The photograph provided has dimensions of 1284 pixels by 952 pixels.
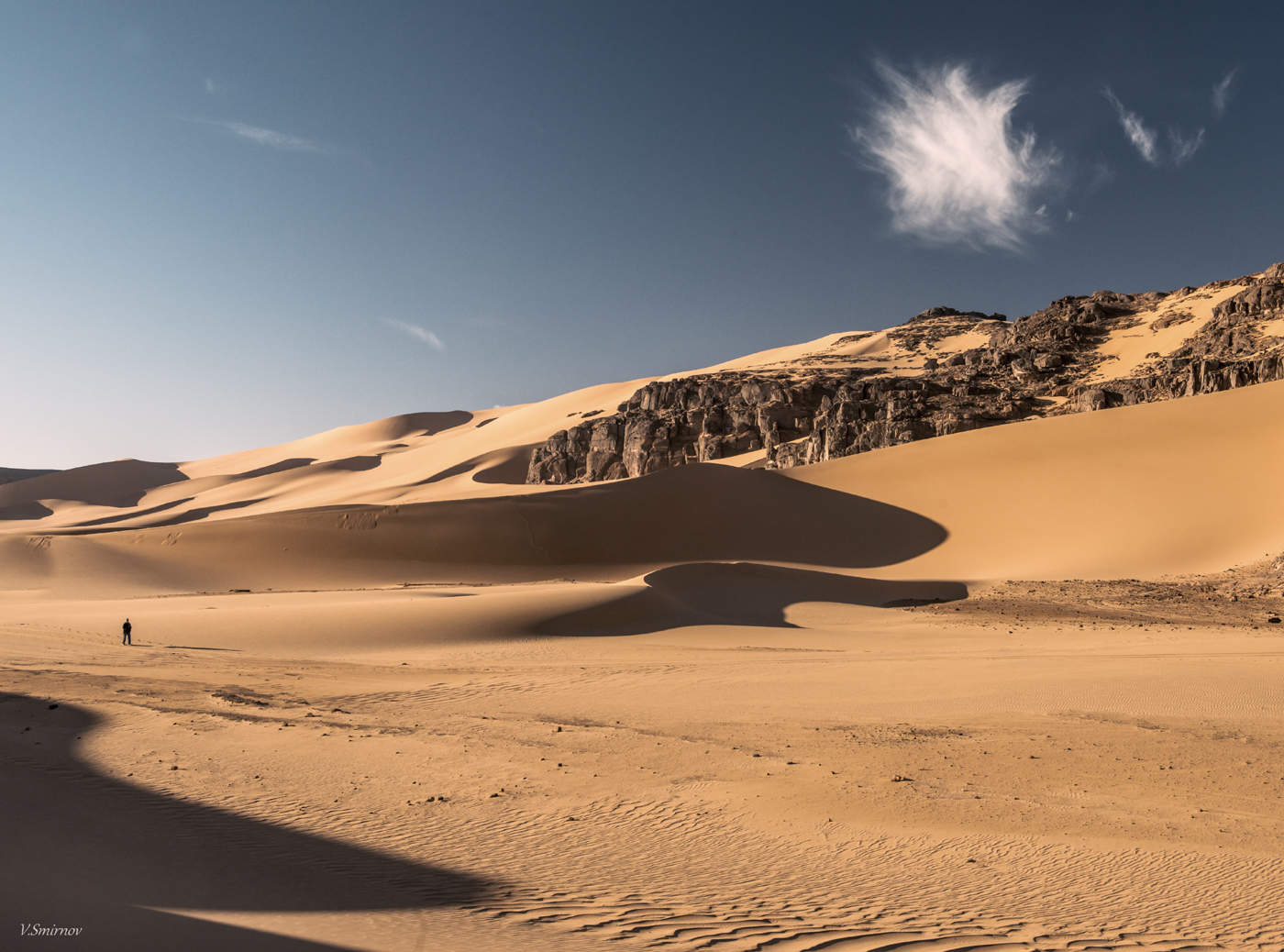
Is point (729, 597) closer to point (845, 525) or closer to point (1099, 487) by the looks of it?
point (845, 525)

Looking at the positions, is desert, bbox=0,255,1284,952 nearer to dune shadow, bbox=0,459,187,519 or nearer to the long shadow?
the long shadow

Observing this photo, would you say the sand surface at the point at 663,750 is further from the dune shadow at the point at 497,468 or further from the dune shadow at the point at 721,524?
the dune shadow at the point at 497,468

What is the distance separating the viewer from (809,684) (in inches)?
444

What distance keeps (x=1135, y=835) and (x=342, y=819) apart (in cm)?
571

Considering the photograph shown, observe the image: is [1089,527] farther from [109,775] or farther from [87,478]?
[87,478]

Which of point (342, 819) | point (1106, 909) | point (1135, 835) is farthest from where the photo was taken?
point (342, 819)

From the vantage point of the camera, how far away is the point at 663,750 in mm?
8000

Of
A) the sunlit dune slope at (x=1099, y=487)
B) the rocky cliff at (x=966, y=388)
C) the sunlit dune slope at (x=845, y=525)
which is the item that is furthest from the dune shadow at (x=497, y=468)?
the sunlit dune slope at (x=1099, y=487)

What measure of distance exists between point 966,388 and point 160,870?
52.1m

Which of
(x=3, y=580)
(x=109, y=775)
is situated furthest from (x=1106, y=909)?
(x=3, y=580)

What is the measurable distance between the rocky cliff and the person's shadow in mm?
41366

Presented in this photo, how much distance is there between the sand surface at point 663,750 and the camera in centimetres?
422

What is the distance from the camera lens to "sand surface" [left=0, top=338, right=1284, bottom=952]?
4.22 metres

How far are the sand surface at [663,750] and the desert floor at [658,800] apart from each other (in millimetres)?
39
